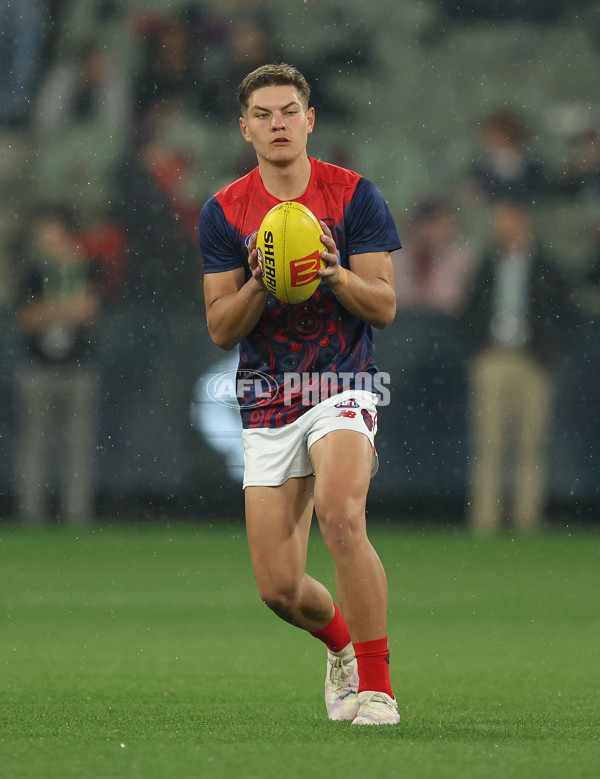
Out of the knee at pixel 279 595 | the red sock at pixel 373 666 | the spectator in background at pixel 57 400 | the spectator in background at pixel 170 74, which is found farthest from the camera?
the spectator in background at pixel 170 74

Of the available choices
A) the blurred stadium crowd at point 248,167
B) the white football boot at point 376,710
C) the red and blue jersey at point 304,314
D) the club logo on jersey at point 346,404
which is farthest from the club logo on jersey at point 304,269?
the blurred stadium crowd at point 248,167

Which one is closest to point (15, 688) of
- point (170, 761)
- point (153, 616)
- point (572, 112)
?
point (170, 761)

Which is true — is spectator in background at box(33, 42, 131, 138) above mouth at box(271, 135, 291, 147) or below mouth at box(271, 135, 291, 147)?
above

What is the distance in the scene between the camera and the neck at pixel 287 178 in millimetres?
4891

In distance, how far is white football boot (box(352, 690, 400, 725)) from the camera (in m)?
4.47

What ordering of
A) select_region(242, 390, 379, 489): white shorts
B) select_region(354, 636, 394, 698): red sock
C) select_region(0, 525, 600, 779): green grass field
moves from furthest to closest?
select_region(242, 390, 379, 489): white shorts < select_region(354, 636, 394, 698): red sock < select_region(0, 525, 600, 779): green grass field

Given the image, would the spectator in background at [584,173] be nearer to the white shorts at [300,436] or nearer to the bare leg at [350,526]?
the white shorts at [300,436]

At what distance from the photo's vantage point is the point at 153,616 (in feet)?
24.4

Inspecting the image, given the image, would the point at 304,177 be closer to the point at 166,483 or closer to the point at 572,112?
the point at 166,483

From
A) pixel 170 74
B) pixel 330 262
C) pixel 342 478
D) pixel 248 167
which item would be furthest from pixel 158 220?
pixel 342 478

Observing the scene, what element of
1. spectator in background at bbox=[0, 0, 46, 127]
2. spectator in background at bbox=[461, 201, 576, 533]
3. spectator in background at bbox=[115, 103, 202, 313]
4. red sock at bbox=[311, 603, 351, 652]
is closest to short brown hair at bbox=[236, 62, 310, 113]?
red sock at bbox=[311, 603, 351, 652]

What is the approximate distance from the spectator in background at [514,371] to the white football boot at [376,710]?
6.61 metres

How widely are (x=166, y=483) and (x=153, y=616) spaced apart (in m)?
4.05

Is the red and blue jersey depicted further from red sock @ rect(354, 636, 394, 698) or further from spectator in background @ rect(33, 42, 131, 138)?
spectator in background @ rect(33, 42, 131, 138)
